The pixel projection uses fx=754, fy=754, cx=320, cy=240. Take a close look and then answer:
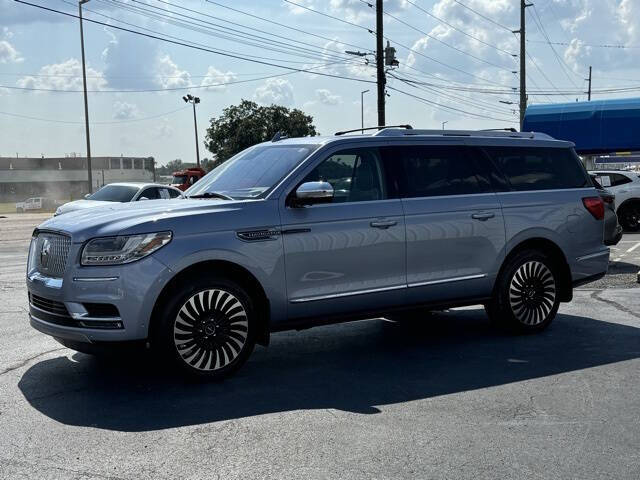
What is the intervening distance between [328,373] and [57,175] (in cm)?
11590

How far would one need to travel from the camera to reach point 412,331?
764 centimetres

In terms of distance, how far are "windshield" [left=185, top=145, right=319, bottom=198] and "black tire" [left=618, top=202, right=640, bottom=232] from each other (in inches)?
630

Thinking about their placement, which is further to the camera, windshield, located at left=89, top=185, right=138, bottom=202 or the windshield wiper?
windshield, located at left=89, top=185, right=138, bottom=202

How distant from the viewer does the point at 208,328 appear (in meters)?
5.59

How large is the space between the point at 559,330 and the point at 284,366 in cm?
304

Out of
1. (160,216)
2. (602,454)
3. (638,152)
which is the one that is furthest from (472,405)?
(638,152)

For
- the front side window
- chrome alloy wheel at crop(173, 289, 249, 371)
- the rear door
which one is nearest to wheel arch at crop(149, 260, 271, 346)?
chrome alloy wheel at crop(173, 289, 249, 371)

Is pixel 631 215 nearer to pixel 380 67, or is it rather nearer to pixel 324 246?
pixel 380 67

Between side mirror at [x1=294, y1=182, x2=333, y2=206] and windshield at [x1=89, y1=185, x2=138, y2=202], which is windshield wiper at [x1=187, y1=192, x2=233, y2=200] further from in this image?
windshield at [x1=89, y1=185, x2=138, y2=202]

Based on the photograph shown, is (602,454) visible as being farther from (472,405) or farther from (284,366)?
(284,366)

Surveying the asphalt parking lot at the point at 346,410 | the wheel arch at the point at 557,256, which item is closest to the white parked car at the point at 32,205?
the asphalt parking lot at the point at 346,410

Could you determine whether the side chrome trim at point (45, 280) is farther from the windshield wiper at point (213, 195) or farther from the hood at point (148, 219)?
the windshield wiper at point (213, 195)

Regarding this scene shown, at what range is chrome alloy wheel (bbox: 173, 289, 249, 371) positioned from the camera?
5.50 metres

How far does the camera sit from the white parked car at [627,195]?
20.2 metres
